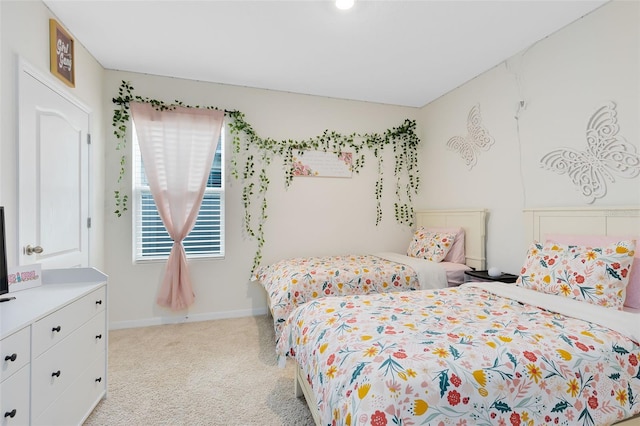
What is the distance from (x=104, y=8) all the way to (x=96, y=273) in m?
1.88

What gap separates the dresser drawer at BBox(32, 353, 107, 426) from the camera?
1.38m

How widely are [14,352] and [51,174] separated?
145 cm

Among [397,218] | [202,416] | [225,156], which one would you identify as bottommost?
[202,416]

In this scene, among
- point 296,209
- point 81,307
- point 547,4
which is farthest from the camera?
point 296,209

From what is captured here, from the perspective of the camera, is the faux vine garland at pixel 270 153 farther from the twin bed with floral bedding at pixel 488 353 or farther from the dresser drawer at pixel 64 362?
the twin bed with floral bedding at pixel 488 353

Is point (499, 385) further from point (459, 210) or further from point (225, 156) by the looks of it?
point (225, 156)

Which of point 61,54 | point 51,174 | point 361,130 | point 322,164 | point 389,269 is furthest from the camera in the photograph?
point 361,130

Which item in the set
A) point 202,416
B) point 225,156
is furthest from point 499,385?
point 225,156

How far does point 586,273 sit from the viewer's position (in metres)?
1.78

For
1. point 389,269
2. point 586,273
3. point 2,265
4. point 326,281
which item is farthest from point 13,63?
point 586,273

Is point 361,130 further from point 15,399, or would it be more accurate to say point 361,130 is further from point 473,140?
point 15,399

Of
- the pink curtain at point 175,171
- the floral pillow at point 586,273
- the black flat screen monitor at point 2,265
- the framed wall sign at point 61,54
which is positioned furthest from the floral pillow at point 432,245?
the framed wall sign at point 61,54

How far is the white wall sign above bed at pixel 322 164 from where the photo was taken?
365 cm

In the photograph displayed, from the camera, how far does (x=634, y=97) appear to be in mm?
1945
